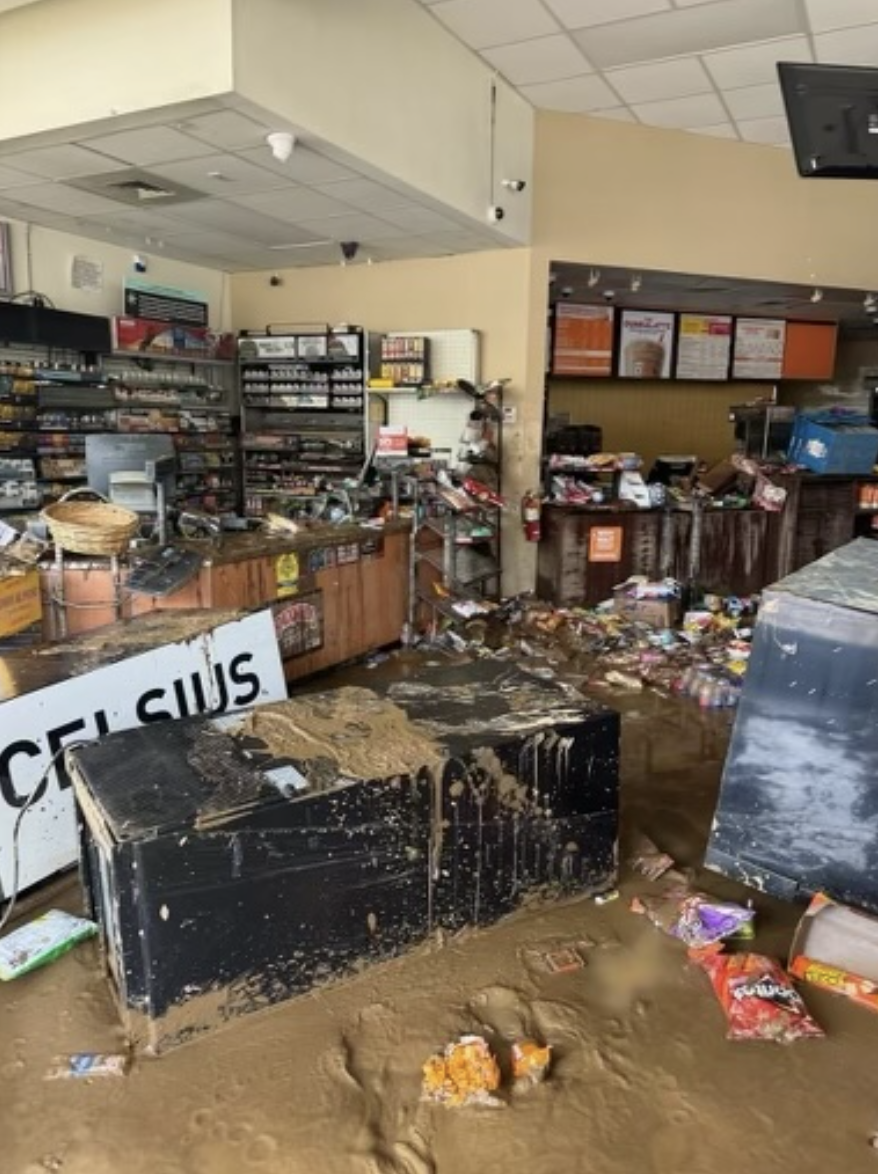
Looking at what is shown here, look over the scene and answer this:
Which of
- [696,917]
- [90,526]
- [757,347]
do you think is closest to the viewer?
[696,917]

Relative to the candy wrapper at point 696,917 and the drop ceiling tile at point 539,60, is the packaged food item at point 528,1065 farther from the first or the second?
the drop ceiling tile at point 539,60

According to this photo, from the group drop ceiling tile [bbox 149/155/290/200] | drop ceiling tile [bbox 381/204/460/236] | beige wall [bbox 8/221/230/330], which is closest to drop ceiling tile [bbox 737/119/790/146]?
drop ceiling tile [bbox 381/204/460/236]

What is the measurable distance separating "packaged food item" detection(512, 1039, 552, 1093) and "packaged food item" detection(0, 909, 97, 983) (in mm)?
1276

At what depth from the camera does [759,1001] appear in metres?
2.05

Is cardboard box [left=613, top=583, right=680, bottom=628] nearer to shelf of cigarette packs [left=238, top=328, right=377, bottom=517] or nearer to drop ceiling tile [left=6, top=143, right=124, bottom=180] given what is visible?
shelf of cigarette packs [left=238, top=328, right=377, bottom=517]

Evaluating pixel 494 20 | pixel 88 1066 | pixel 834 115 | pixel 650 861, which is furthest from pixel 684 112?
pixel 88 1066

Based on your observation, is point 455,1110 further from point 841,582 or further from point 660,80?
point 660,80

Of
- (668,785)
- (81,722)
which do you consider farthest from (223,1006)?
(668,785)

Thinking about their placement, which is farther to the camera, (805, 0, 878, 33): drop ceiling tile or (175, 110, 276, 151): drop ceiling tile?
(805, 0, 878, 33): drop ceiling tile

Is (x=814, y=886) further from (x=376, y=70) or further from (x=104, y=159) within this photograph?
(x=104, y=159)

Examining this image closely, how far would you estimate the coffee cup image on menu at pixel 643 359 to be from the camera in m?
7.94

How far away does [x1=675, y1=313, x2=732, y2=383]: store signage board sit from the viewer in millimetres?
8133

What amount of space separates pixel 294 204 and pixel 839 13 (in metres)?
3.33

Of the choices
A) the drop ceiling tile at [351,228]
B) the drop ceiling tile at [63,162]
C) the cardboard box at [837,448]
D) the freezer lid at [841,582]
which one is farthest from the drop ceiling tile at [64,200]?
the cardboard box at [837,448]
